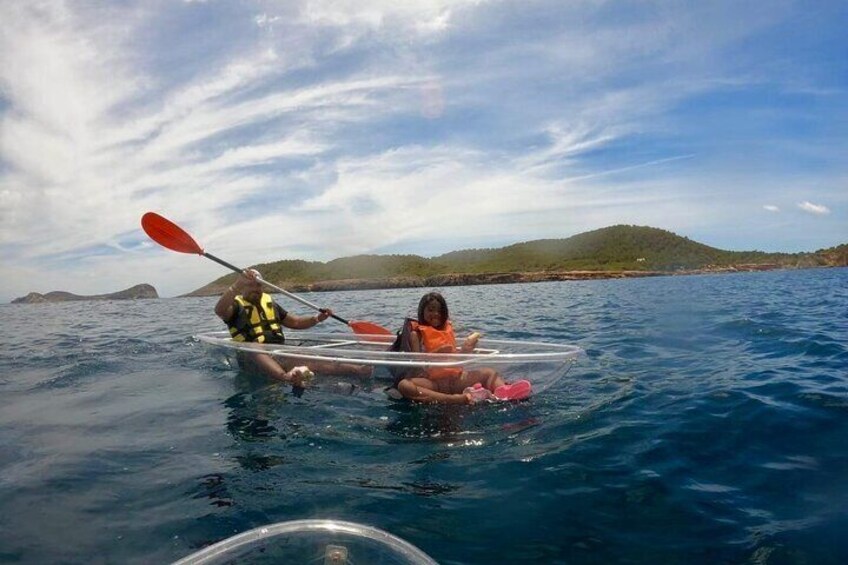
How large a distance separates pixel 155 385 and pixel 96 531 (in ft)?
19.1

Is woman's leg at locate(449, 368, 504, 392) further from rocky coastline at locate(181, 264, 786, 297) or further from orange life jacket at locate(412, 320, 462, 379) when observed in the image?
rocky coastline at locate(181, 264, 786, 297)

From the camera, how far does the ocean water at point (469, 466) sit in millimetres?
3633

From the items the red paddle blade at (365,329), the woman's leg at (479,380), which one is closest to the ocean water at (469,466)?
the woman's leg at (479,380)

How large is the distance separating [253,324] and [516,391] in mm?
5415

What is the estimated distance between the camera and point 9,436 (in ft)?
20.7

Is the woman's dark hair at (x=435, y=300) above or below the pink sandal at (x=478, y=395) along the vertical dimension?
above

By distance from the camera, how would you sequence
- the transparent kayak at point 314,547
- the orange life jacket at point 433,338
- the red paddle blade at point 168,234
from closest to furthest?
the transparent kayak at point 314,547
the orange life jacket at point 433,338
the red paddle blade at point 168,234

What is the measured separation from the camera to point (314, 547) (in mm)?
2779

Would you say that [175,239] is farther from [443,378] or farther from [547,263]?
[547,263]

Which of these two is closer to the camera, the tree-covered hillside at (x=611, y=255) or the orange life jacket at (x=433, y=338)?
the orange life jacket at (x=433, y=338)

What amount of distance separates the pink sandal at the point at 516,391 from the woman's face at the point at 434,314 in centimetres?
150

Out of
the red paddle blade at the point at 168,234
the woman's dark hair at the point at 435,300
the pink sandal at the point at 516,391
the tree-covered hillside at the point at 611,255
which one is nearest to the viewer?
the pink sandal at the point at 516,391

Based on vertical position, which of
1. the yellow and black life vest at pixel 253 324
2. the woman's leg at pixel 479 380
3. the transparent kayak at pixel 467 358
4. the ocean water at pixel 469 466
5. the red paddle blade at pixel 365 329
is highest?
the yellow and black life vest at pixel 253 324

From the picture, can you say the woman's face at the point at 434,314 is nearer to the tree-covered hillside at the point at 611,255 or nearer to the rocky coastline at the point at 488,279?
the rocky coastline at the point at 488,279
